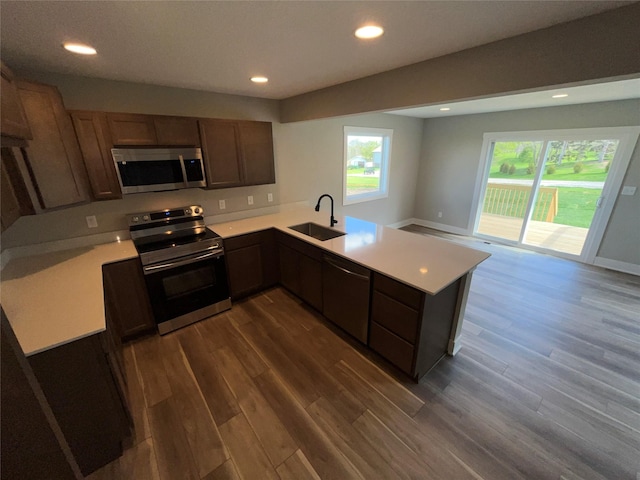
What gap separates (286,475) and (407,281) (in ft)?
4.47

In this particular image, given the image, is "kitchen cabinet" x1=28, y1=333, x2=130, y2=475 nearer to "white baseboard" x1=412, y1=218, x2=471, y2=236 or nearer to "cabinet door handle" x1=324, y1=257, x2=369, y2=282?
"cabinet door handle" x1=324, y1=257, x2=369, y2=282

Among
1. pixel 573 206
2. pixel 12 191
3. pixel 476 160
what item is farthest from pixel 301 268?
pixel 573 206

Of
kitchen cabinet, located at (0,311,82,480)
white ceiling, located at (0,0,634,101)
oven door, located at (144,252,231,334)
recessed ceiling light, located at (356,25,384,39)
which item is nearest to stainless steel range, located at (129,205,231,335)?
oven door, located at (144,252,231,334)

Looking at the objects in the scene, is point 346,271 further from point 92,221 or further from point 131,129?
point 92,221

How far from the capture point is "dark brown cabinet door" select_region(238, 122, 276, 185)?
113 inches

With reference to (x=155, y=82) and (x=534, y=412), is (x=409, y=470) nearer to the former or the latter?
(x=534, y=412)

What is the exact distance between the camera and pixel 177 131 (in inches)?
96.5

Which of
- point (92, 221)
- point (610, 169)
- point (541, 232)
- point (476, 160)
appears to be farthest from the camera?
point (541, 232)

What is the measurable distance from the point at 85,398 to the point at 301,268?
6.25 ft

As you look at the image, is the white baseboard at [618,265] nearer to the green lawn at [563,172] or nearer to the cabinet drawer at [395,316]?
the green lawn at [563,172]

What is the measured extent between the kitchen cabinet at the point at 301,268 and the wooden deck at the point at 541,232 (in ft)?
14.3

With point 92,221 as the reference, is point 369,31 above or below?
above

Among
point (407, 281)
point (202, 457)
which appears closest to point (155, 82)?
point (407, 281)

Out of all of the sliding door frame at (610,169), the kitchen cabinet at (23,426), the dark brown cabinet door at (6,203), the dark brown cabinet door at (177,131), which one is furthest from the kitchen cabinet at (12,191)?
the sliding door frame at (610,169)
